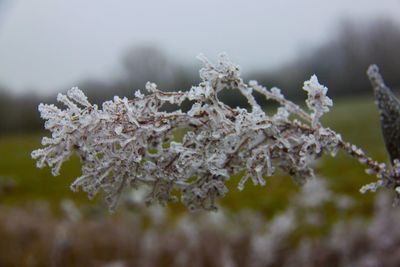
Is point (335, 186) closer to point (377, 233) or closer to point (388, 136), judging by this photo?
point (377, 233)

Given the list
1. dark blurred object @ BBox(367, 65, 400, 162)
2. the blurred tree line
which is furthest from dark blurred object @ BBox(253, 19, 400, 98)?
dark blurred object @ BBox(367, 65, 400, 162)

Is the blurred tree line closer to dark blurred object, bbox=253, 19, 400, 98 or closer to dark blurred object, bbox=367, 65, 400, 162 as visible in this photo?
dark blurred object, bbox=253, 19, 400, 98

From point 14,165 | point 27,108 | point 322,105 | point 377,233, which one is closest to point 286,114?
point 322,105

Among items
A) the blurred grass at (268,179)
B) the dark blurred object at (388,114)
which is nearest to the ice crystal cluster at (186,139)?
the dark blurred object at (388,114)

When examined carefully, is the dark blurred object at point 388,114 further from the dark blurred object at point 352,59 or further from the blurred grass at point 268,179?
the dark blurred object at point 352,59

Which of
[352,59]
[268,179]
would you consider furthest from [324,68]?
[268,179]

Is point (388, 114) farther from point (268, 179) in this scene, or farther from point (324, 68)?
point (324, 68)
